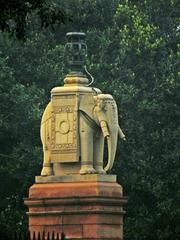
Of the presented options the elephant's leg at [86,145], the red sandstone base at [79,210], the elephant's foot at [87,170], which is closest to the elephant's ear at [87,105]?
the elephant's leg at [86,145]

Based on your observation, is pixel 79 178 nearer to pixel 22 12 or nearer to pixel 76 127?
pixel 76 127

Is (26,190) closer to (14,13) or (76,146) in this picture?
(76,146)

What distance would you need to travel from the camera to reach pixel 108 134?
97.5 ft

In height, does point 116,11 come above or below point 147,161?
above

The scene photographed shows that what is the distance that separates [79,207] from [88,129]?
1554mm

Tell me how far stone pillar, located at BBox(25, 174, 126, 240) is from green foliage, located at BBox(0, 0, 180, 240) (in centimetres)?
1184

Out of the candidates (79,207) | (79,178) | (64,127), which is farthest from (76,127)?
(79,207)

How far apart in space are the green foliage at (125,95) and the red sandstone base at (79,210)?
11.8m

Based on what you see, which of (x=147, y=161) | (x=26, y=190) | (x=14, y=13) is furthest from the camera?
(x=147, y=161)

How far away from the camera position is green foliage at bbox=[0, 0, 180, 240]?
4444 cm

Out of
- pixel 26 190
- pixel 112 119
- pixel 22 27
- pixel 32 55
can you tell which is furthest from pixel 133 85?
pixel 22 27

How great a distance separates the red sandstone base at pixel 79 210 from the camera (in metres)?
29.1

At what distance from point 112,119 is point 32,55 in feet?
65.8

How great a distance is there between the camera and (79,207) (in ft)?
96.1
